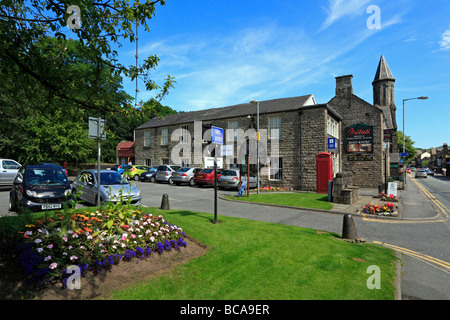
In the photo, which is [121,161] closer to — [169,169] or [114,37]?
[169,169]

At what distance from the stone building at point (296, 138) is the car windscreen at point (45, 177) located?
12285 millimetres

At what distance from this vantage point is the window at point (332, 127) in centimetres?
2249

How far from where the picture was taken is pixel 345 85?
27.1 m

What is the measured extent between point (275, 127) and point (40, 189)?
19.6 metres

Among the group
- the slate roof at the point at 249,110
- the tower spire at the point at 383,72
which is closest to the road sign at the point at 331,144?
the slate roof at the point at 249,110

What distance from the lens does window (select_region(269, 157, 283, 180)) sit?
23.1 meters

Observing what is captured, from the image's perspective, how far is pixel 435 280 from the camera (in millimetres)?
4727

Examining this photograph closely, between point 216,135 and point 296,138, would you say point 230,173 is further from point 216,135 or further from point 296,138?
point 216,135

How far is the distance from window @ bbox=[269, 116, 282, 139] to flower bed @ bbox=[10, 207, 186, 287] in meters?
19.6

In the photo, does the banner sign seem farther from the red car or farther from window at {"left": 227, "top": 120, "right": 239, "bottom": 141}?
the red car

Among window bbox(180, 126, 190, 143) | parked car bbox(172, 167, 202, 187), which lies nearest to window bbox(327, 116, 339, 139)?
parked car bbox(172, 167, 202, 187)

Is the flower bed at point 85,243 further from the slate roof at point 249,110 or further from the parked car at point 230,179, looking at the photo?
the slate roof at point 249,110
